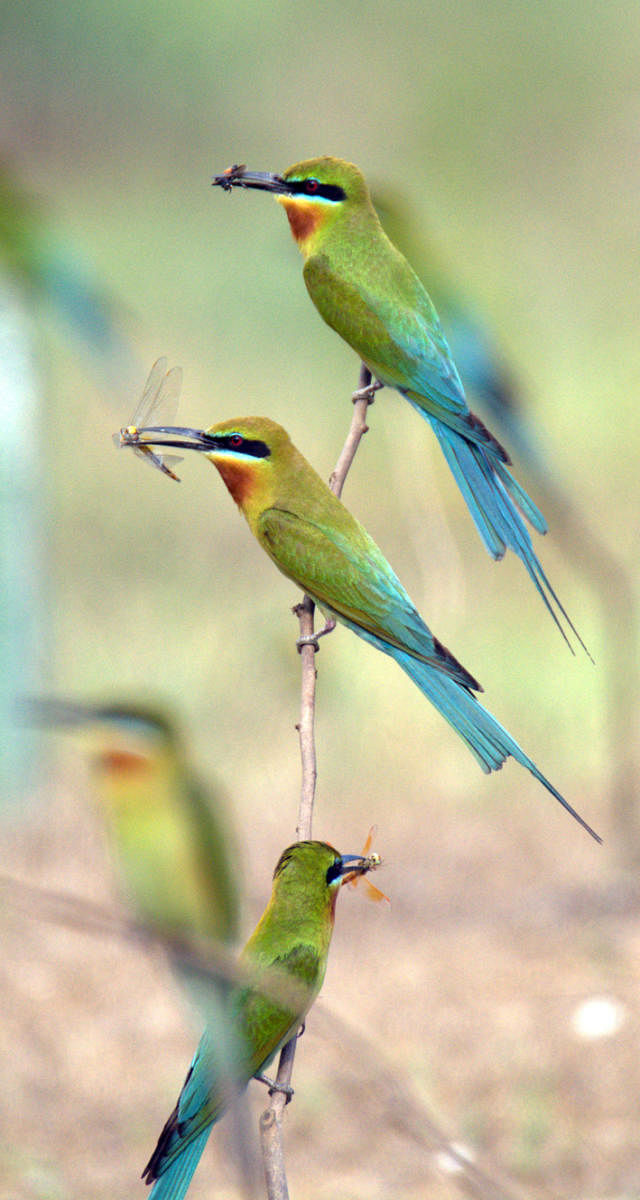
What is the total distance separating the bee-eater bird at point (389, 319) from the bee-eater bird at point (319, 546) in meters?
0.09

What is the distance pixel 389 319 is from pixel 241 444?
13 centimetres

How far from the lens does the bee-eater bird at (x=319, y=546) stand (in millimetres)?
893

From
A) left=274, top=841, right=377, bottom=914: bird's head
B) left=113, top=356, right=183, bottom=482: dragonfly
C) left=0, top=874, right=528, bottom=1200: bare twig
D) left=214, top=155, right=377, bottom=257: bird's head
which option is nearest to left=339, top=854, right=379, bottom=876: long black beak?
left=274, top=841, right=377, bottom=914: bird's head

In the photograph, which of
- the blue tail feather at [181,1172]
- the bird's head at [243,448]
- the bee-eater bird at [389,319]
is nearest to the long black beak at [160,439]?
the bird's head at [243,448]

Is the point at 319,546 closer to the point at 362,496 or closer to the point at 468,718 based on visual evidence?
the point at 468,718

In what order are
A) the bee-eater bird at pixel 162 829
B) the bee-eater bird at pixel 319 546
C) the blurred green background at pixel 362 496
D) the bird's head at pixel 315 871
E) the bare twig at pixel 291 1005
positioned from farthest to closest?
the blurred green background at pixel 362 496, the bee-eater bird at pixel 319 546, the bird's head at pixel 315 871, the bee-eater bird at pixel 162 829, the bare twig at pixel 291 1005

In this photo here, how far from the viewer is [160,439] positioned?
75 cm

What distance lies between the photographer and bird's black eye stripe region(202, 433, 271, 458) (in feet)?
2.76

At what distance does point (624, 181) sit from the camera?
6863 millimetres

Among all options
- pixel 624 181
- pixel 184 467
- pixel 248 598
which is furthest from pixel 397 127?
pixel 248 598

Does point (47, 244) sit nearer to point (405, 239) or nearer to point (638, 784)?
point (405, 239)

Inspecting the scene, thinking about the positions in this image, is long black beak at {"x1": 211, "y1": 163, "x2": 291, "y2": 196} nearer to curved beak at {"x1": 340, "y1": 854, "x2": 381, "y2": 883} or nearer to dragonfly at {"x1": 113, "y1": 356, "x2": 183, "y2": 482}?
dragonfly at {"x1": 113, "y1": 356, "x2": 183, "y2": 482}

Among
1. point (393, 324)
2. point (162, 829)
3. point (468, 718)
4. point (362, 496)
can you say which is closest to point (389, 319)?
point (393, 324)

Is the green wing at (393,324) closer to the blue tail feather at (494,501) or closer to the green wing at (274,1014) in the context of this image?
the blue tail feather at (494,501)
